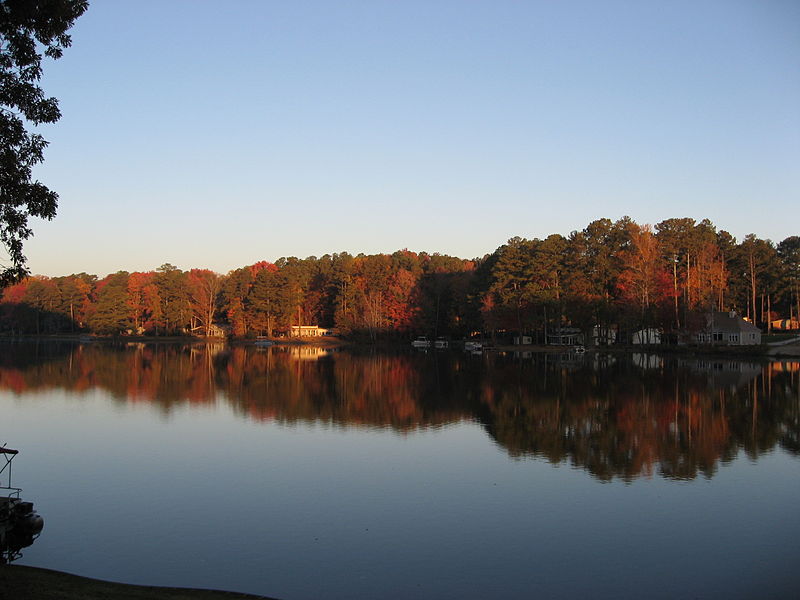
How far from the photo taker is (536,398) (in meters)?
32.0

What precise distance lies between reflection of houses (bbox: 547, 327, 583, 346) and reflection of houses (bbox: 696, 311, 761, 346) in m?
13.8

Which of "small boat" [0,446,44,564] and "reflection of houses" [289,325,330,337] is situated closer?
"small boat" [0,446,44,564]

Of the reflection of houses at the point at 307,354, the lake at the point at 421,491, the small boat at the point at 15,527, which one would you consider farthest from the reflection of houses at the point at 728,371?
the reflection of houses at the point at 307,354

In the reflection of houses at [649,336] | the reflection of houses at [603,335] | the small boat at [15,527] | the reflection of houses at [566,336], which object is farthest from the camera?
the reflection of houses at [566,336]

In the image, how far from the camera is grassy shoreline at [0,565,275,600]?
26.9 feet

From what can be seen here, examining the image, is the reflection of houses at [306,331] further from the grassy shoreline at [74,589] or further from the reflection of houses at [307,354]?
the grassy shoreline at [74,589]

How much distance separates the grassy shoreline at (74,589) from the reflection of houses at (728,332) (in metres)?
64.0

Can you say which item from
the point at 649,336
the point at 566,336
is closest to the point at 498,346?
the point at 566,336

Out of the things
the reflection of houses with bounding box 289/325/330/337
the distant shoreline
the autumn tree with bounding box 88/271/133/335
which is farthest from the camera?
the reflection of houses with bounding box 289/325/330/337

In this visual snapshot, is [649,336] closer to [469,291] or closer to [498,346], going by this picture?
[498,346]

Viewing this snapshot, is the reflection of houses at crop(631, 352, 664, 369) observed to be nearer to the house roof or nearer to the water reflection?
the water reflection

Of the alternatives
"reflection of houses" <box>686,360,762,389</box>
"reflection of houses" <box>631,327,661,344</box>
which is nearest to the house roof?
"reflection of houses" <box>631,327,661,344</box>

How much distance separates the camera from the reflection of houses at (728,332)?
213ft

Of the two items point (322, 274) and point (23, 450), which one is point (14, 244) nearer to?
point (23, 450)
